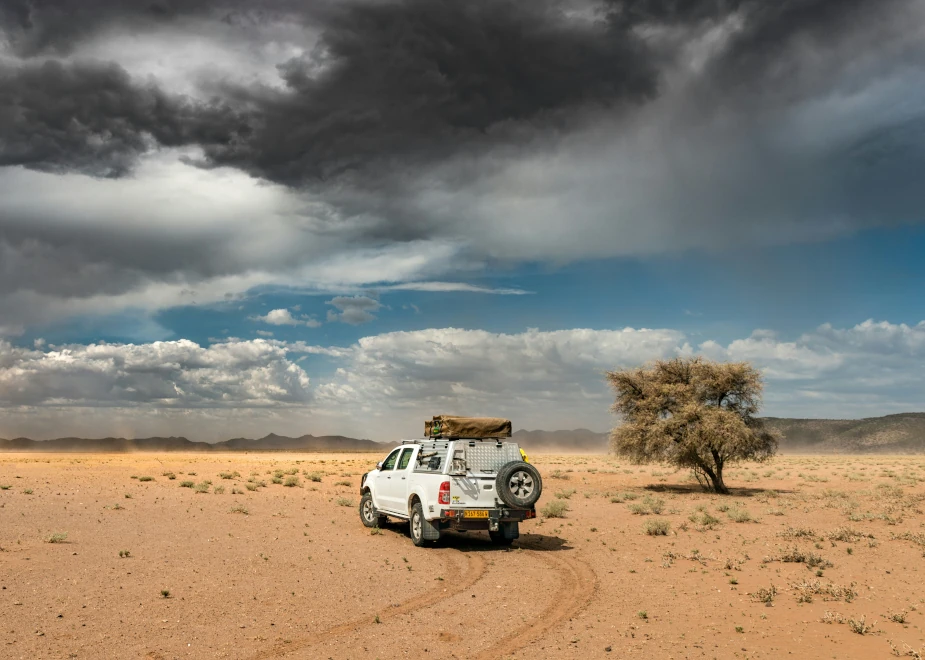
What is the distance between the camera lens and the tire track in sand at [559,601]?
8.64 m

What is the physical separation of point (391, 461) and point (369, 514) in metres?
2.15

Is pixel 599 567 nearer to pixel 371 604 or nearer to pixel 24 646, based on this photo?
pixel 371 604

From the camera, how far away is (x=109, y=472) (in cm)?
3853

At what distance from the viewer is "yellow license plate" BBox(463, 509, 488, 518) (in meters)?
15.1

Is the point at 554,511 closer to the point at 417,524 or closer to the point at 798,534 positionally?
the point at 798,534

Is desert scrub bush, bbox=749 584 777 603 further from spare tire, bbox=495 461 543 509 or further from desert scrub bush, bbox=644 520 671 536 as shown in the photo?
desert scrub bush, bbox=644 520 671 536

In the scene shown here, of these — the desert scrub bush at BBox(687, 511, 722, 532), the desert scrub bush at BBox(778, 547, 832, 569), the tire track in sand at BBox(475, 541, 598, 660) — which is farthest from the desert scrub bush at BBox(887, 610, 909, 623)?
the desert scrub bush at BBox(687, 511, 722, 532)

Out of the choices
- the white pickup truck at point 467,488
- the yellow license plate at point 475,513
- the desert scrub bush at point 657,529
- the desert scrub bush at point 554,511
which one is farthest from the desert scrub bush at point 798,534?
the yellow license plate at point 475,513

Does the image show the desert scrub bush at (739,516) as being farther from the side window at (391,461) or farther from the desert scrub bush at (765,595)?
the side window at (391,461)

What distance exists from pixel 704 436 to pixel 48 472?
3370cm

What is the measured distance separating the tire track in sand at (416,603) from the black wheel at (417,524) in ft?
2.17

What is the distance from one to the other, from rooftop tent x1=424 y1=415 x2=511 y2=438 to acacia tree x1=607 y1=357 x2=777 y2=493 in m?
15.3

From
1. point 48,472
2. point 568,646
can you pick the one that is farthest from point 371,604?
point 48,472

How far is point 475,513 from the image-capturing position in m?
15.1
